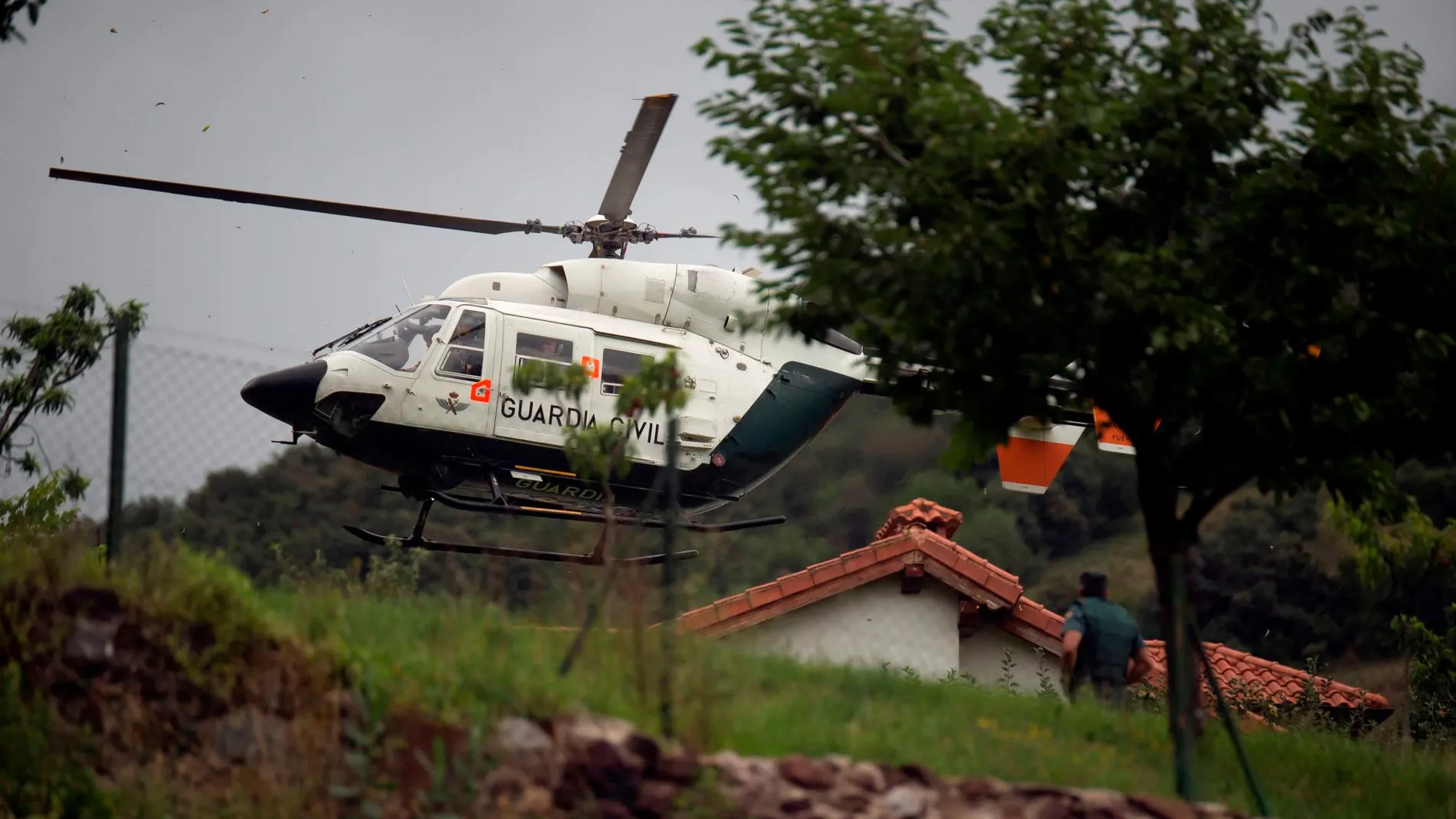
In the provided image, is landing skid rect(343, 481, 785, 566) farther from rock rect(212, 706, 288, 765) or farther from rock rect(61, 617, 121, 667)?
rock rect(212, 706, 288, 765)

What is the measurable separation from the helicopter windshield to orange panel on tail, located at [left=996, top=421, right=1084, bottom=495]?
596 cm

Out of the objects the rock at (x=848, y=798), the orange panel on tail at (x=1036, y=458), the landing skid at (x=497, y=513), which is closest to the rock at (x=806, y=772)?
the rock at (x=848, y=798)

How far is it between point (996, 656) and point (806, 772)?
466 inches

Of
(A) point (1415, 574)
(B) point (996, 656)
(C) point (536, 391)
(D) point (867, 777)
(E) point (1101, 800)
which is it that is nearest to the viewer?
(D) point (867, 777)

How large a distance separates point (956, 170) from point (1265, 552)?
44430mm

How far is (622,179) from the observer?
16.0 m

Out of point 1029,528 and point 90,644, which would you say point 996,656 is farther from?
point 1029,528

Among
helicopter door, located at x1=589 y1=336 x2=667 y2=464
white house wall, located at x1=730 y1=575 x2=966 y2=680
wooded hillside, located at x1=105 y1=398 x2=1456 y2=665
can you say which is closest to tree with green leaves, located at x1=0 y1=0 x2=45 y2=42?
helicopter door, located at x1=589 y1=336 x2=667 y2=464

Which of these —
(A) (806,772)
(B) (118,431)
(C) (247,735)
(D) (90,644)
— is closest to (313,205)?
(B) (118,431)

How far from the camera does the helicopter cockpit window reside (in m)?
14.7

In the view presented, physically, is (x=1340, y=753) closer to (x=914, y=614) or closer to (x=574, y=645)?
(x=574, y=645)

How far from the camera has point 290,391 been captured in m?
14.2

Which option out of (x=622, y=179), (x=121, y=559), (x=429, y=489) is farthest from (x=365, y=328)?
(x=121, y=559)

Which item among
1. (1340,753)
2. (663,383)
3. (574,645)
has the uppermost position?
(663,383)
